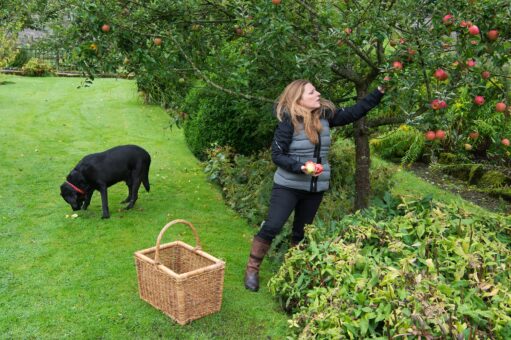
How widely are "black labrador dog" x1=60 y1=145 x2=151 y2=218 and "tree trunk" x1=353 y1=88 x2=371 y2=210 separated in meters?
2.82

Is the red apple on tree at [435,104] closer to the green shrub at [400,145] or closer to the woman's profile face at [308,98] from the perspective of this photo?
the woman's profile face at [308,98]

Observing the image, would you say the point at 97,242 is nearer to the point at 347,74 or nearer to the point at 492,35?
the point at 347,74

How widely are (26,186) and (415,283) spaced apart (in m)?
6.13

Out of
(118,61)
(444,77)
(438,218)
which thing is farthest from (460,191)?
(118,61)

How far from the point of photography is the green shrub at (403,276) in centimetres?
339

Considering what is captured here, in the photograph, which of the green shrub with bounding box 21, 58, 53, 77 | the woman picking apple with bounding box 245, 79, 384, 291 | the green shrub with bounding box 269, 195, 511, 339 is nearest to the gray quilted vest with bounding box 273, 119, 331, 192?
the woman picking apple with bounding box 245, 79, 384, 291

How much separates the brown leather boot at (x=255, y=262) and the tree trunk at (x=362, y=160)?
1591 millimetres

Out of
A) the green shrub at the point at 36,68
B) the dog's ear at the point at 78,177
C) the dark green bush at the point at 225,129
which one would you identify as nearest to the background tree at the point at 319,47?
the dog's ear at the point at 78,177

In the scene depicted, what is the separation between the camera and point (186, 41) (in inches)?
218

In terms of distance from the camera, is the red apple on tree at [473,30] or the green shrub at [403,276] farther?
the red apple on tree at [473,30]

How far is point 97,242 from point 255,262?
2053mm

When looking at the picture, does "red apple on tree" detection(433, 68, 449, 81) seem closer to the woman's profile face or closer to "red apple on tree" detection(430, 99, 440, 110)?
"red apple on tree" detection(430, 99, 440, 110)

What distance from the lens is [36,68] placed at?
73.2 ft

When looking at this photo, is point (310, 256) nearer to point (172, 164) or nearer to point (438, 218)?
point (438, 218)
